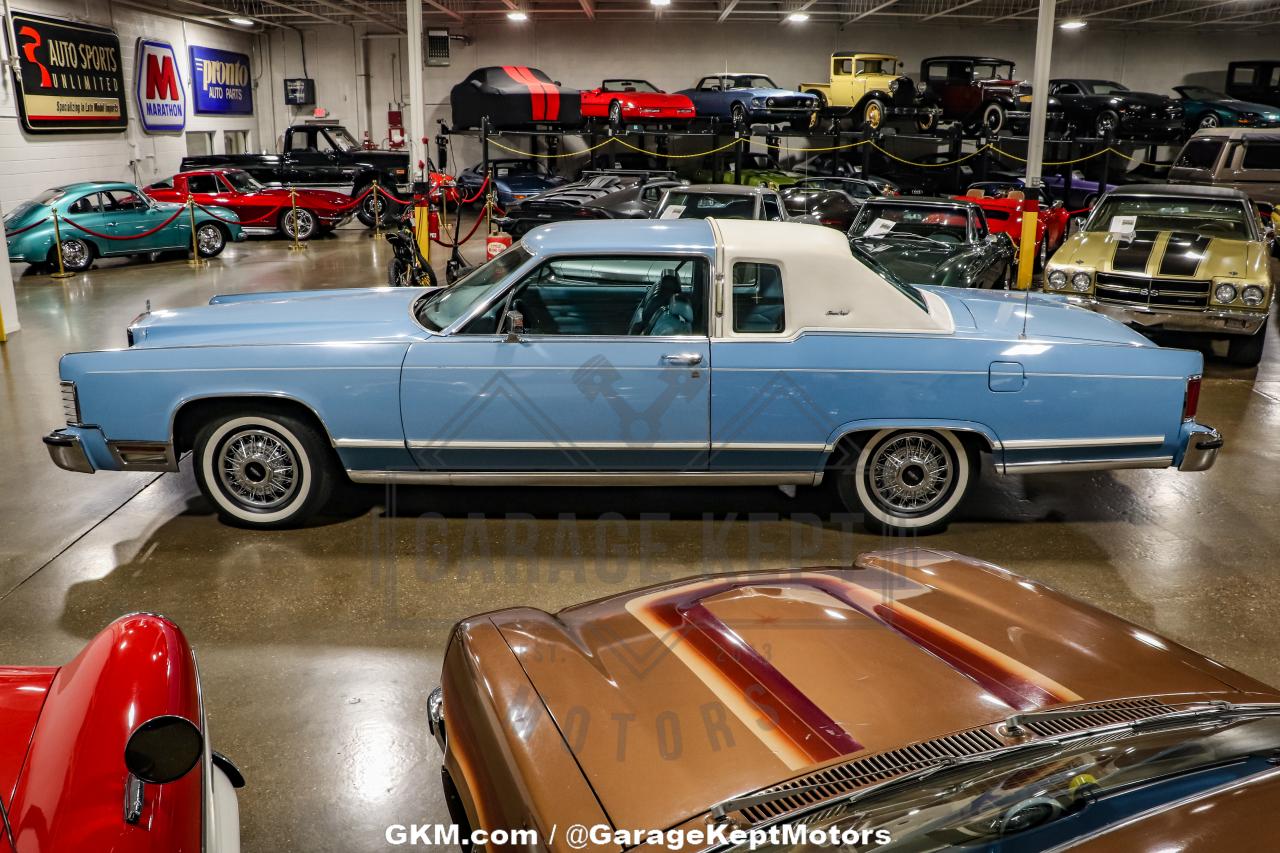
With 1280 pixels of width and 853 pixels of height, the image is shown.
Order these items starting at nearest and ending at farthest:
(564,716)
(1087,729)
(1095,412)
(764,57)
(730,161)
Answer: (1087,729), (564,716), (1095,412), (730,161), (764,57)

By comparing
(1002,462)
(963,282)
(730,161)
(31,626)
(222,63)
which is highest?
(222,63)

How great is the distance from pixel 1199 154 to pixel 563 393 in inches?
570

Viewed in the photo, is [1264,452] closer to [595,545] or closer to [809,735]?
[595,545]

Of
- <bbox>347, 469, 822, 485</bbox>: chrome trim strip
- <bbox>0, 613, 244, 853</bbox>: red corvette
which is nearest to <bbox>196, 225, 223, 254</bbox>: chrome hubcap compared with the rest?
<bbox>347, 469, 822, 485</bbox>: chrome trim strip

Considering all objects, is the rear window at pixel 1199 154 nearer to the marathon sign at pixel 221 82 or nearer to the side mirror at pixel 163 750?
the side mirror at pixel 163 750

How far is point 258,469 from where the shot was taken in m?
4.86

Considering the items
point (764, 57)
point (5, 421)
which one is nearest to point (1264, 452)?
point (5, 421)

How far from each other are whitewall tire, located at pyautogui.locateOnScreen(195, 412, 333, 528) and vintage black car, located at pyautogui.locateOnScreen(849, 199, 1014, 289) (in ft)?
19.2

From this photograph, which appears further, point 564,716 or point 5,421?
point 5,421

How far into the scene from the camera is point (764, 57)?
26828mm

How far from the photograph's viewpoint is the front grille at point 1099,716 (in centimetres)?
188

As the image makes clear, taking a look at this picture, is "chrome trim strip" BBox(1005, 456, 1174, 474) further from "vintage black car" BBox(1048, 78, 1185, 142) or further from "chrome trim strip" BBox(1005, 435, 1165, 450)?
"vintage black car" BBox(1048, 78, 1185, 142)

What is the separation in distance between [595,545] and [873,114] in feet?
54.2

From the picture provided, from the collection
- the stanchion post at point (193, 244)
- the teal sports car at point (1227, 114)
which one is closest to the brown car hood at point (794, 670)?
the stanchion post at point (193, 244)
